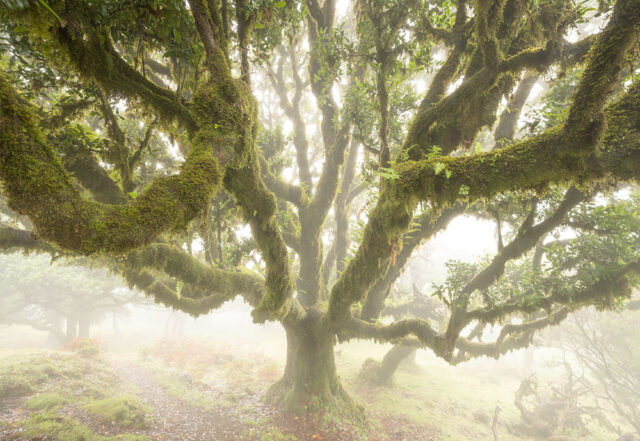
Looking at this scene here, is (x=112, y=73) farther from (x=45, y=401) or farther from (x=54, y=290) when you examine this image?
(x=54, y=290)

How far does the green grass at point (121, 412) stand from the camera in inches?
298

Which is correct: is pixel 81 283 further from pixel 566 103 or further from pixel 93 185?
pixel 566 103

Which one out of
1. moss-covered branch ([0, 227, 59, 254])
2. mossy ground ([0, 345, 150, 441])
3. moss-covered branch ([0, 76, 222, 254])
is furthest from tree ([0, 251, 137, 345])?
moss-covered branch ([0, 76, 222, 254])

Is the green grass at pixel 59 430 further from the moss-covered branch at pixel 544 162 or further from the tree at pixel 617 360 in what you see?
the tree at pixel 617 360

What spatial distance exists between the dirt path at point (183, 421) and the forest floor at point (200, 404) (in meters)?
0.03

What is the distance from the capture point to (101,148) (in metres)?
4.65

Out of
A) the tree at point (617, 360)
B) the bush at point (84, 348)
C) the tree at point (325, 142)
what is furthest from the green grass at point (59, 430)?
the tree at point (617, 360)

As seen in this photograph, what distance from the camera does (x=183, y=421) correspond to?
867 centimetres

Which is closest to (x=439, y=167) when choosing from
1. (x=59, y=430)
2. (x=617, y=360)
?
(x=59, y=430)

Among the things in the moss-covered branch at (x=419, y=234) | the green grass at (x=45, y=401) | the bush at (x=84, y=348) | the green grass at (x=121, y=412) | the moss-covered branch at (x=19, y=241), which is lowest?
the bush at (x=84, y=348)

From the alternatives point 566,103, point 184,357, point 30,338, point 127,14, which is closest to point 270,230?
point 127,14

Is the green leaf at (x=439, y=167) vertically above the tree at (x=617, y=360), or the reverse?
the green leaf at (x=439, y=167)

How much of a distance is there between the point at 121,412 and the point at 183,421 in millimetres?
1941

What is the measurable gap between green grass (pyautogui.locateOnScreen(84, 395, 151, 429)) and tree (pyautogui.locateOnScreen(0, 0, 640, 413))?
368 cm
